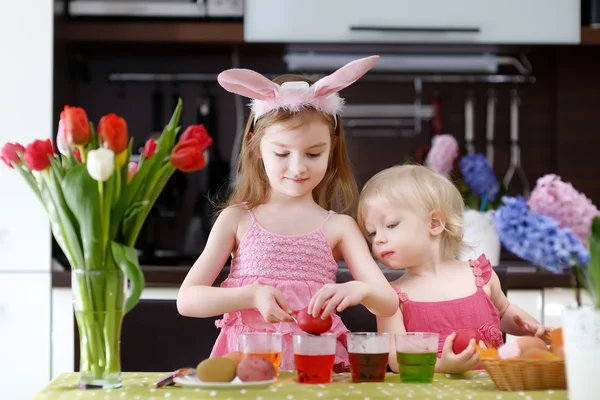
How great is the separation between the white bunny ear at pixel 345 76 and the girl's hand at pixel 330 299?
35cm

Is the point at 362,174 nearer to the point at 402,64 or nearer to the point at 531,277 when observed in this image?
the point at 402,64

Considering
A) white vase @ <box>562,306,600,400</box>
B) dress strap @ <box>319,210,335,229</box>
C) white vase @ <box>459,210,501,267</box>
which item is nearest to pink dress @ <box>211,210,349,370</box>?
dress strap @ <box>319,210,335,229</box>

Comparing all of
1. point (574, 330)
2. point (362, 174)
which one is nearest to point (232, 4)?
point (362, 174)

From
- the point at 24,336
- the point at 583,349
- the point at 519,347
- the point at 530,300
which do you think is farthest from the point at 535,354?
the point at 24,336

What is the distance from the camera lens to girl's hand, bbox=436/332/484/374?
51.6 inches

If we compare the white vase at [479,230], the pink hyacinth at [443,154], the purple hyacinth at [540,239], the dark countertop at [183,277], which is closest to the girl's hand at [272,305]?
the purple hyacinth at [540,239]

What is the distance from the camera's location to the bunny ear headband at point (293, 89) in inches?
58.6

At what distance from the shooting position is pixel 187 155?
120cm

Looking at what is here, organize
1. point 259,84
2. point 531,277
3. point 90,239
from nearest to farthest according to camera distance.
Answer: point 90,239 < point 259,84 < point 531,277

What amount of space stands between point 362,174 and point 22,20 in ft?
3.97

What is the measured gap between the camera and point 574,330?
1054 millimetres

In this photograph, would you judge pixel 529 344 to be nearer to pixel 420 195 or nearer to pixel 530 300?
pixel 420 195

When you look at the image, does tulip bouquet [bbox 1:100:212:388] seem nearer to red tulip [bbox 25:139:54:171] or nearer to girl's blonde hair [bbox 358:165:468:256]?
red tulip [bbox 25:139:54:171]

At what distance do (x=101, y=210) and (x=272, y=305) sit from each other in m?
0.26
